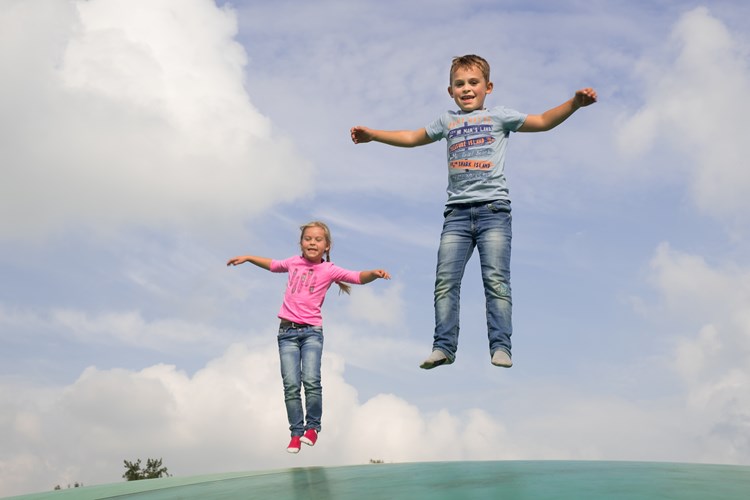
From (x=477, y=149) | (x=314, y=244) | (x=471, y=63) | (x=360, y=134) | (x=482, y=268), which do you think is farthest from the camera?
(x=314, y=244)

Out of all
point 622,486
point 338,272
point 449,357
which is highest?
point 338,272

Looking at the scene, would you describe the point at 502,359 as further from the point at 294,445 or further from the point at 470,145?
the point at 294,445

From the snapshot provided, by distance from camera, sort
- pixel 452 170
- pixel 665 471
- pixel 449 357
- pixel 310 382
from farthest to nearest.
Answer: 1. pixel 310 382
2. pixel 452 170
3. pixel 449 357
4. pixel 665 471

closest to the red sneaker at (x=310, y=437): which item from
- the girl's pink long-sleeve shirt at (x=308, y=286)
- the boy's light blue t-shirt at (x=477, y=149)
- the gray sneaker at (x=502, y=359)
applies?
the girl's pink long-sleeve shirt at (x=308, y=286)

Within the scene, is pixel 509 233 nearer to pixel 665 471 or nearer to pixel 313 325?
pixel 665 471

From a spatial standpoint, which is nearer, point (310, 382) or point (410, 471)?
point (410, 471)

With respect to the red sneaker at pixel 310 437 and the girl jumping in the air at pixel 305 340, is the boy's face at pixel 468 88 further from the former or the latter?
the red sneaker at pixel 310 437

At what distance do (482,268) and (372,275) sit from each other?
2.39 meters

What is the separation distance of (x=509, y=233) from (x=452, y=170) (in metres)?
0.89

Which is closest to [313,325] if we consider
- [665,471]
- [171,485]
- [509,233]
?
[171,485]

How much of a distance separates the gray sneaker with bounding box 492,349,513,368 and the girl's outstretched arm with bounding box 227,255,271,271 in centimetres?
423

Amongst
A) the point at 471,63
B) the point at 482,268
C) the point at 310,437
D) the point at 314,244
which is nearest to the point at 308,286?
the point at 314,244

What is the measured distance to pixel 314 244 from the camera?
10.4 metres

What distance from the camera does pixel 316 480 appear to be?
706 centimetres
